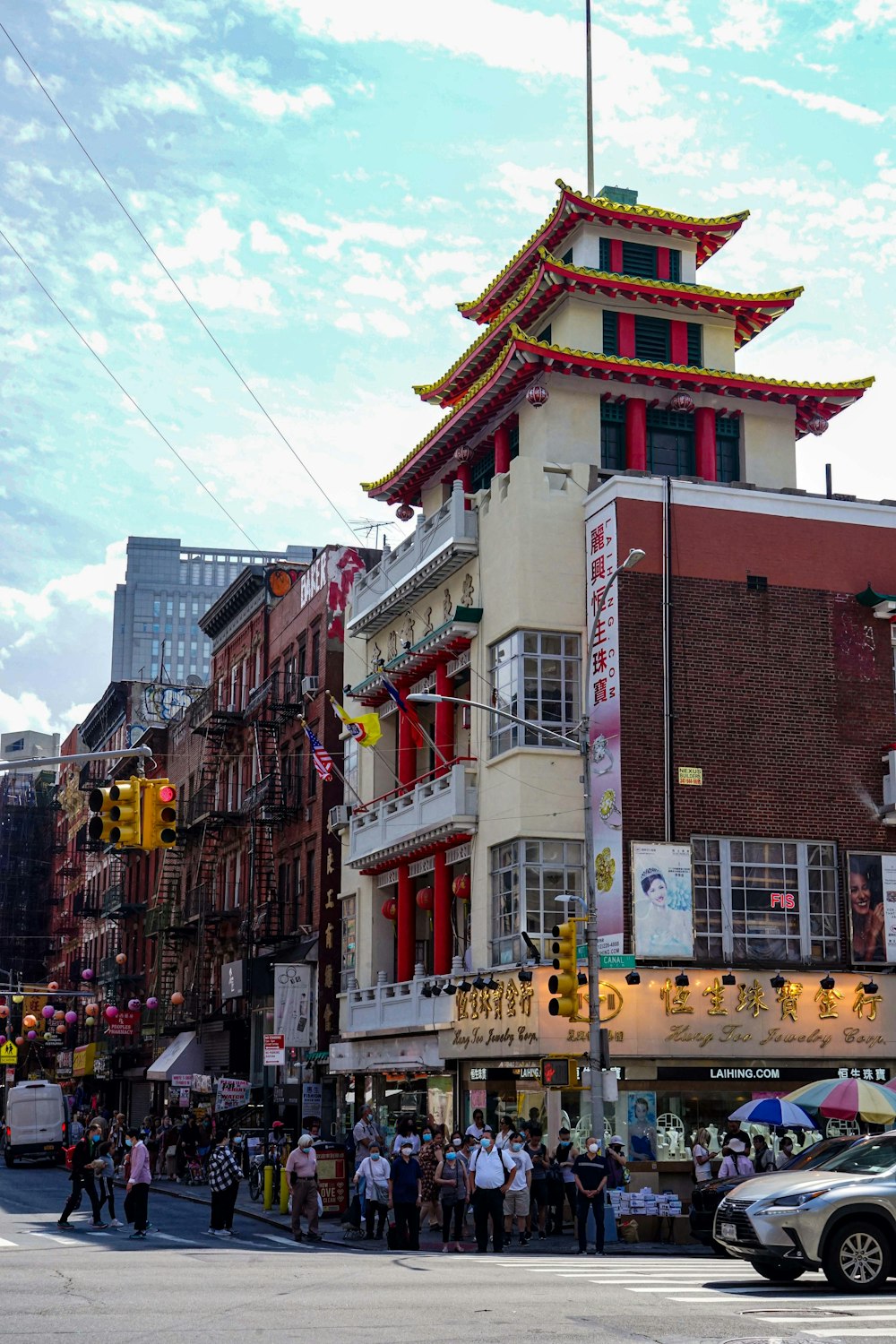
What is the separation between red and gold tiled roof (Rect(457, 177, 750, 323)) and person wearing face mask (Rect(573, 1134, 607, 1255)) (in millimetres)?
24693

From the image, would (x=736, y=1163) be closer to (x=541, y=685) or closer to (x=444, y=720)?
(x=541, y=685)

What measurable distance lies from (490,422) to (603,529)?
8414 millimetres

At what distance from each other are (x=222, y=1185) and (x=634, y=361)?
70.8 feet

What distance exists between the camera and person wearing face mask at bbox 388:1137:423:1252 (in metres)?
24.6

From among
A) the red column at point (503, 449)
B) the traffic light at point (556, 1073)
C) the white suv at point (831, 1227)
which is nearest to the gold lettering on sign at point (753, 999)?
the traffic light at point (556, 1073)

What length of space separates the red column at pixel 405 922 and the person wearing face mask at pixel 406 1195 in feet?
→ 54.3

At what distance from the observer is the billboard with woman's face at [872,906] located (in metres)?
34.4

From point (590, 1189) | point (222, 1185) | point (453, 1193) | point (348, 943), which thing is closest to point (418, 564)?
point (348, 943)

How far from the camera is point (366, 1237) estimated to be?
27.6 metres

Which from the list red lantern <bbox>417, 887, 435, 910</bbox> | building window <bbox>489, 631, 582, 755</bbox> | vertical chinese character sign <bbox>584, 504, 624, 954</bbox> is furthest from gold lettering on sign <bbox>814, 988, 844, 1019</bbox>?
red lantern <bbox>417, 887, 435, 910</bbox>

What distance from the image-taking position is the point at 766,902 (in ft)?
112

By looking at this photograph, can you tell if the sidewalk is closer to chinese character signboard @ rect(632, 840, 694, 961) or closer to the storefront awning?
chinese character signboard @ rect(632, 840, 694, 961)

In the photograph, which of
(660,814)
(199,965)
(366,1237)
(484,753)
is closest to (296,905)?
(199,965)

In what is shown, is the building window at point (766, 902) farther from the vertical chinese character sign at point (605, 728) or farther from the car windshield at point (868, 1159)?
the car windshield at point (868, 1159)
